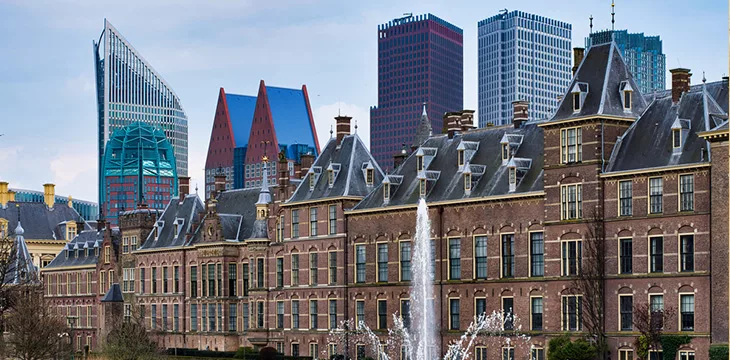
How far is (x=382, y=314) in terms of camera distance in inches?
3435

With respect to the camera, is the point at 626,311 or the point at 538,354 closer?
the point at 626,311

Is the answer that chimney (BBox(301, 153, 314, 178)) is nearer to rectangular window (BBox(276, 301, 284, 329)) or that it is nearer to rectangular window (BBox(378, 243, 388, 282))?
rectangular window (BBox(276, 301, 284, 329))

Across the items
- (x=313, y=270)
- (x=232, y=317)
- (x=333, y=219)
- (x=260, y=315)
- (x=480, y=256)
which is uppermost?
(x=333, y=219)

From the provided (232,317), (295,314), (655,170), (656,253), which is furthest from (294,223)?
(655,170)

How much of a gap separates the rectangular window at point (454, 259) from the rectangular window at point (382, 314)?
633 cm

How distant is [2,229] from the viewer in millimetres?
151625

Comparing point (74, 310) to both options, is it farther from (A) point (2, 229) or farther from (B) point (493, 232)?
(B) point (493, 232)

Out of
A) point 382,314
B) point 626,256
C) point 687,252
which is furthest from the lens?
point 382,314

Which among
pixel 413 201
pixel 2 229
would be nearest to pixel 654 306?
pixel 413 201

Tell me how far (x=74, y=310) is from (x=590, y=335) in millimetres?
74066

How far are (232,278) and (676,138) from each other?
4583 centimetres

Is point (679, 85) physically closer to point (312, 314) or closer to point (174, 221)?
point (312, 314)

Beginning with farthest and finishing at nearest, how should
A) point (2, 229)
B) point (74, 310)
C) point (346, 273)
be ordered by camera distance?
point (2, 229)
point (74, 310)
point (346, 273)

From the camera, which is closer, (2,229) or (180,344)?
(180,344)
